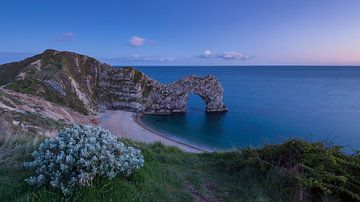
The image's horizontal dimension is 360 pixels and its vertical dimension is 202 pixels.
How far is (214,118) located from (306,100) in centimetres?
3622

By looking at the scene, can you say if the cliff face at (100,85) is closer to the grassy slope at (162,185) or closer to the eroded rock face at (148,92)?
the eroded rock face at (148,92)

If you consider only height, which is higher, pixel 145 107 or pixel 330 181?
pixel 330 181

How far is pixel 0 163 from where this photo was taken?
5.75 meters

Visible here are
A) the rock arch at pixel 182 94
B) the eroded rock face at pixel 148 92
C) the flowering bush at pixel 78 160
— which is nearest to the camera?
the flowering bush at pixel 78 160

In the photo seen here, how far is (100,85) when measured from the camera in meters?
50.9

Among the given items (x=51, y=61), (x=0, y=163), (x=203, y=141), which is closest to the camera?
(x=0, y=163)

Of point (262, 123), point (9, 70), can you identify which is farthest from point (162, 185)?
point (9, 70)

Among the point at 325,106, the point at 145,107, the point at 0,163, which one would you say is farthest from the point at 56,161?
the point at 325,106

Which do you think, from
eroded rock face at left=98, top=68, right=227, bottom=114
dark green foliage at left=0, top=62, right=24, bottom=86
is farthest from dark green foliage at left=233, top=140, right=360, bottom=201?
dark green foliage at left=0, top=62, right=24, bottom=86

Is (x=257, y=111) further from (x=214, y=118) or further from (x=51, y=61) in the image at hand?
(x=51, y=61)

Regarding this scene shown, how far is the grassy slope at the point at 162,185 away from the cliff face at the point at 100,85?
34458mm

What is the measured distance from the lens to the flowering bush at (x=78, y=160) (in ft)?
14.8

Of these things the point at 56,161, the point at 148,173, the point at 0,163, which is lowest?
the point at 148,173

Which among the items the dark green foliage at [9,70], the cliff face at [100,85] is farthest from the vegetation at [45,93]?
Answer: the dark green foliage at [9,70]
